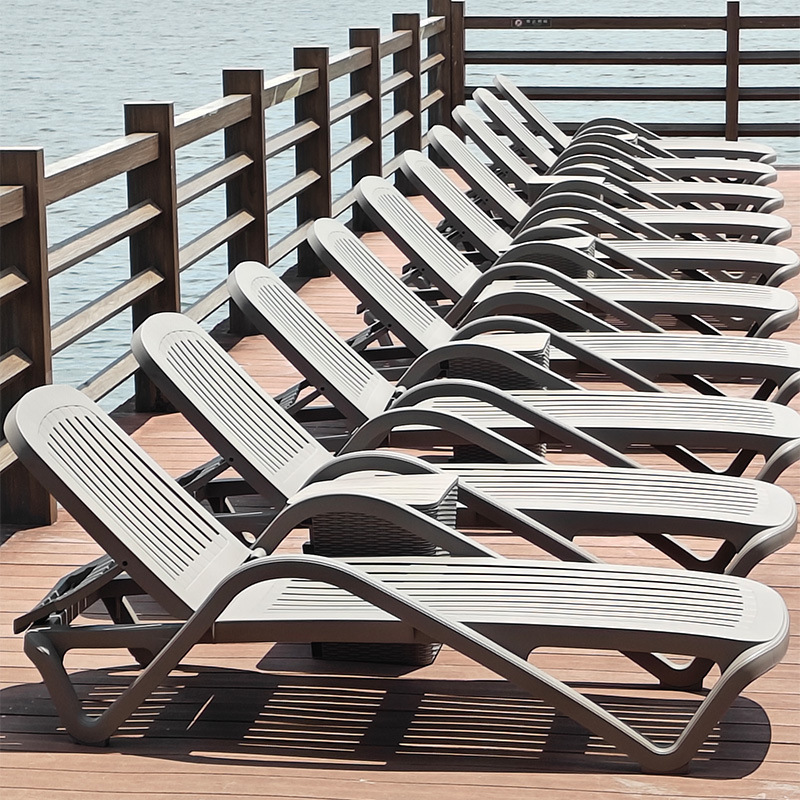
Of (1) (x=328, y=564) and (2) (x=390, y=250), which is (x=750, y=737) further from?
(2) (x=390, y=250)

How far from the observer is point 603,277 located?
566 cm

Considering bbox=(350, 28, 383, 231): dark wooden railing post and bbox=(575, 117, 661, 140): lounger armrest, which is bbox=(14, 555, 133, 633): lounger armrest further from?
bbox=(575, 117, 661, 140): lounger armrest

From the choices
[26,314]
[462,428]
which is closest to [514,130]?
[26,314]

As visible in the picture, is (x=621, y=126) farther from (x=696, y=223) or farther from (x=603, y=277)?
(x=603, y=277)

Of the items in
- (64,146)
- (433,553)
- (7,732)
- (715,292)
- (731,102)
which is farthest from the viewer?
(64,146)

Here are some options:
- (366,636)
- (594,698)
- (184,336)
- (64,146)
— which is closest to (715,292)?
(184,336)

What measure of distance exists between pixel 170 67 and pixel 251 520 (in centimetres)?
4112

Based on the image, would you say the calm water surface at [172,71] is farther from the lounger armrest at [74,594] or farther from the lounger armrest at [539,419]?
the lounger armrest at [74,594]

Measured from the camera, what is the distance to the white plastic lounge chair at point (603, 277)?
5.28 meters

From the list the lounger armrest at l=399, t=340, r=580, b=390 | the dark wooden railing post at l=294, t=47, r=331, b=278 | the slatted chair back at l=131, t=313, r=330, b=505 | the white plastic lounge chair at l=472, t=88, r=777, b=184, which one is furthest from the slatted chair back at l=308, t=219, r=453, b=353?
the white plastic lounge chair at l=472, t=88, r=777, b=184

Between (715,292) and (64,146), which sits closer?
(715,292)

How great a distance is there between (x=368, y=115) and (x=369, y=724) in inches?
274

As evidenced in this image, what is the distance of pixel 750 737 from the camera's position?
2811mm

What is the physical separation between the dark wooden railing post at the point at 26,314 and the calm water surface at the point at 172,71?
13.6 feet
